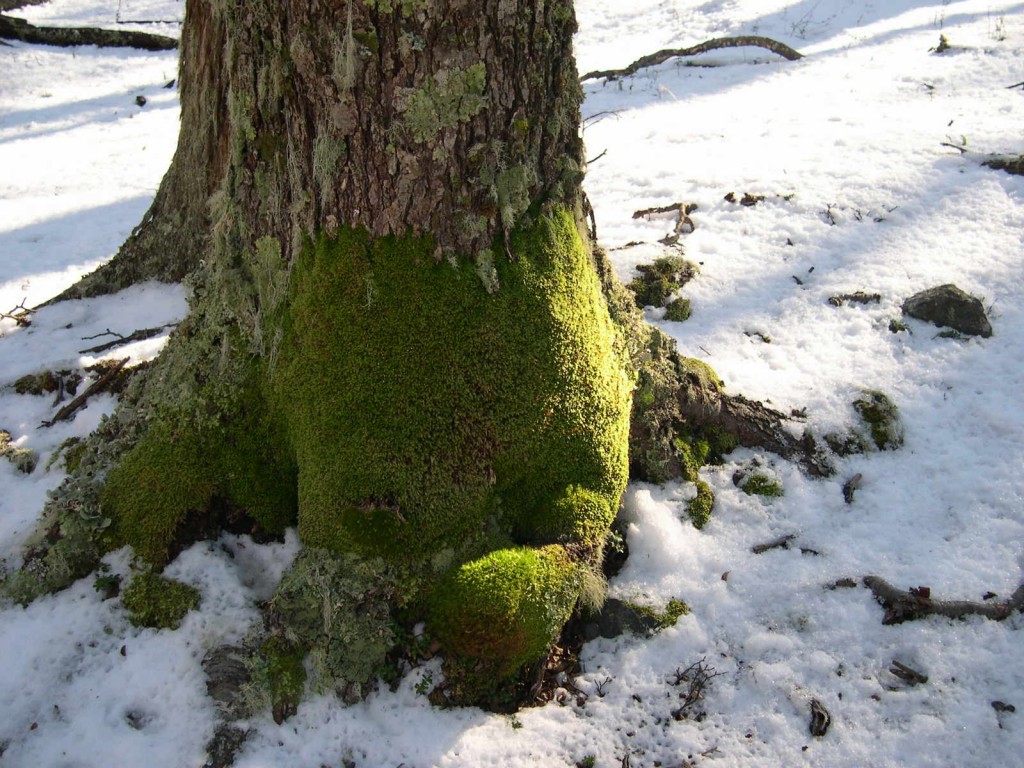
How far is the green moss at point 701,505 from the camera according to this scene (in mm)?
3133

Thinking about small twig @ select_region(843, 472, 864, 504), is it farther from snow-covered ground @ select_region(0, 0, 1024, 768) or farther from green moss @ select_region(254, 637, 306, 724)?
green moss @ select_region(254, 637, 306, 724)

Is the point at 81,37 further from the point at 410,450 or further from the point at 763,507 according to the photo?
the point at 763,507

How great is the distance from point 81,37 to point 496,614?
13553 millimetres

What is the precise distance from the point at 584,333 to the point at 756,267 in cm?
Answer: 244

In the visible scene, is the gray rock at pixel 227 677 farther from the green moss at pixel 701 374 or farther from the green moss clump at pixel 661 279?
the green moss clump at pixel 661 279

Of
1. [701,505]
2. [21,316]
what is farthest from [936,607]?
[21,316]

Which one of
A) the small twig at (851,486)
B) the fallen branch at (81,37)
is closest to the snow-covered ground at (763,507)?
the small twig at (851,486)

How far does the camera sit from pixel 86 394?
3736 mm

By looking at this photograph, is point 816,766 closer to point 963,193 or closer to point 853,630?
point 853,630

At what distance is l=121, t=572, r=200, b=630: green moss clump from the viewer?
2576 mm

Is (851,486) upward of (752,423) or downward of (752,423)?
downward

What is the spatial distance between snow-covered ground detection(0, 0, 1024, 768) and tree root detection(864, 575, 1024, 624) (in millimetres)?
50

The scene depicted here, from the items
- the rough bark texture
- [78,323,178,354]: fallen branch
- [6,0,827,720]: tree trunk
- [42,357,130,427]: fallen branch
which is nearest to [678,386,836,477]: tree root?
[6,0,827,720]: tree trunk

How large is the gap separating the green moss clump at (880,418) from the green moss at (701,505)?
0.95m
